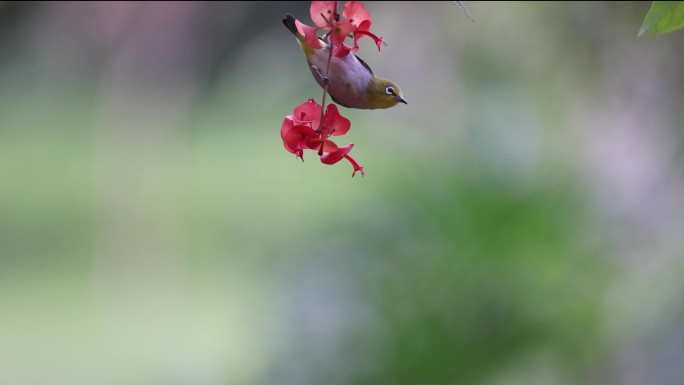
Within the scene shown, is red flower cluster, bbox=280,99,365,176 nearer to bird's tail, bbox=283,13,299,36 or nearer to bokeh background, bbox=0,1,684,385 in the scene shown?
bird's tail, bbox=283,13,299,36

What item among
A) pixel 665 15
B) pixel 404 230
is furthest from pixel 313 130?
pixel 404 230

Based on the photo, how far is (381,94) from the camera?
2.06ft

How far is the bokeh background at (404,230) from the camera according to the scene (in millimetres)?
1865

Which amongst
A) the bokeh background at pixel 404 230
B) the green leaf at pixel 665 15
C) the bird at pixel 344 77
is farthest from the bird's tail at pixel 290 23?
the bokeh background at pixel 404 230

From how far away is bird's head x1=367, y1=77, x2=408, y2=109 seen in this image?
2.02 ft

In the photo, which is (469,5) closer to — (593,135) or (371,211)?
(593,135)

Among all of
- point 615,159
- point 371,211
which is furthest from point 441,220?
point 615,159

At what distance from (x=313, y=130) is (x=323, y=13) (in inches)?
3.3

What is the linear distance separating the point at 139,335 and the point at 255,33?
4.38 m

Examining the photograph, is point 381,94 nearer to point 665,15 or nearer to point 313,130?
point 313,130

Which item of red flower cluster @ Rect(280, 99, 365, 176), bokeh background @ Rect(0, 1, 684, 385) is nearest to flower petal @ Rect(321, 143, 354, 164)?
red flower cluster @ Rect(280, 99, 365, 176)

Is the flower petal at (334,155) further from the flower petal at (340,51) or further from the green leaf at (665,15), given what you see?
the green leaf at (665,15)

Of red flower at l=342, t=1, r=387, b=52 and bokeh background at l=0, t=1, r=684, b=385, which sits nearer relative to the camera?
red flower at l=342, t=1, r=387, b=52

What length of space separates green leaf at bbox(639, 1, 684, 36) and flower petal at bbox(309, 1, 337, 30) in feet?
0.65
